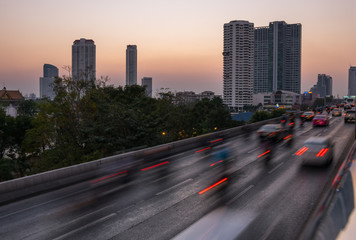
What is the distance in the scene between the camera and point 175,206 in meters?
12.3

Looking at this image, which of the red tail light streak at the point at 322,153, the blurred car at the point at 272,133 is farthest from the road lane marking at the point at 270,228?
the blurred car at the point at 272,133

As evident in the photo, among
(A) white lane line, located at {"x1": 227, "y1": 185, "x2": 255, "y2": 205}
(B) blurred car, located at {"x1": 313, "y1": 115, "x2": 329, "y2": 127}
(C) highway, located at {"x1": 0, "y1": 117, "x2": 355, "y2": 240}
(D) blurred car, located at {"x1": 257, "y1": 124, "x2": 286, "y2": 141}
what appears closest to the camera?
(C) highway, located at {"x1": 0, "y1": 117, "x2": 355, "y2": 240}

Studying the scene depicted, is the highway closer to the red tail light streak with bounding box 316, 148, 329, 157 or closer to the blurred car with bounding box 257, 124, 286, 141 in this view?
the red tail light streak with bounding box 316, 148, 329, 157

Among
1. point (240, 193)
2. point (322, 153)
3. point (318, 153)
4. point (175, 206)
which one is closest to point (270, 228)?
point (240, 193)

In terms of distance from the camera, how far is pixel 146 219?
1095 centimetres

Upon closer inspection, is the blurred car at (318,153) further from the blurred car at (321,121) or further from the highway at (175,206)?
the blurred car at (321,121)

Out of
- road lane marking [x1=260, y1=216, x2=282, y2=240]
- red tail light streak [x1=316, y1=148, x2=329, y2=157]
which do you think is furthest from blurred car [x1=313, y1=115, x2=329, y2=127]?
road lane marking [x1=260, y1=216, x2=282, y2=240]

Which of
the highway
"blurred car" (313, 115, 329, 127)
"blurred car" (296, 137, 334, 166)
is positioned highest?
"blurred car" (313, 115, 329, 127)

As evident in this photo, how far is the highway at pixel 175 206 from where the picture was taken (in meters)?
9.78

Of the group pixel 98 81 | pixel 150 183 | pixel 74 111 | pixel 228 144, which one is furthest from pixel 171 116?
pixel 150 183

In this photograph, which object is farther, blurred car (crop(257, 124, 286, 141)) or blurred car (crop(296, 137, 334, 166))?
blurred car (crop(257, 124, 286, 141))

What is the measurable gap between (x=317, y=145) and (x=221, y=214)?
35.6ft

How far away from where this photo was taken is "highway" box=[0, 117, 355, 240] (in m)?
9.78

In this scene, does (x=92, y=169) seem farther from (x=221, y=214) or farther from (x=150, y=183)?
(x=221, y=214)
